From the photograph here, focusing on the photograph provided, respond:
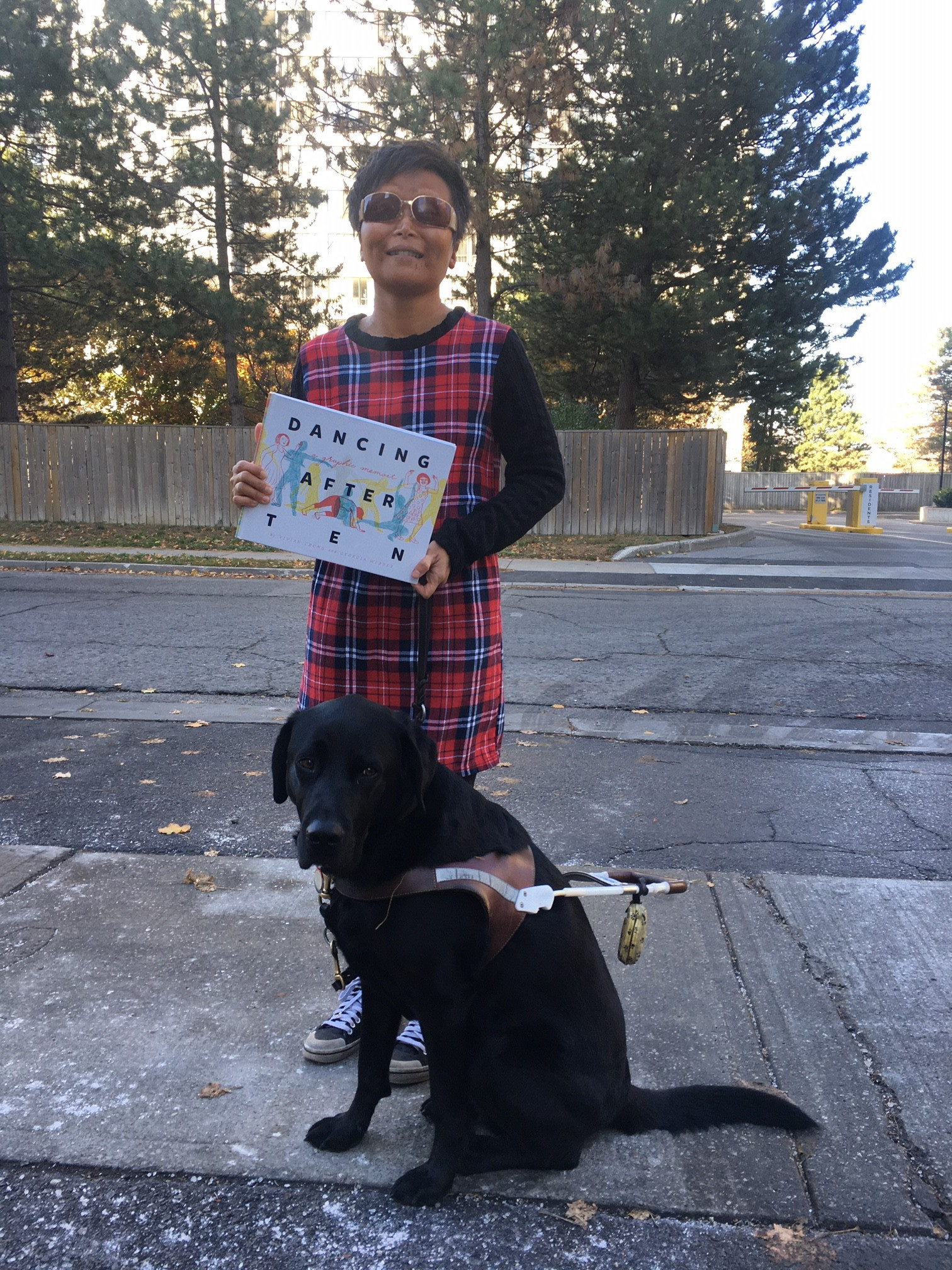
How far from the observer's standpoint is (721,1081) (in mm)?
2312

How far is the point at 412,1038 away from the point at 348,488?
1.40 metres

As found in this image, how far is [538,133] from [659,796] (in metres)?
16.1

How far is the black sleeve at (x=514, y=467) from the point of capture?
2.17 m

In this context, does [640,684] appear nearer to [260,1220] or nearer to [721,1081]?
[721,1081]

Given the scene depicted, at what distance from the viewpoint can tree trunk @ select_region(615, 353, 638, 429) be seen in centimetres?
2155

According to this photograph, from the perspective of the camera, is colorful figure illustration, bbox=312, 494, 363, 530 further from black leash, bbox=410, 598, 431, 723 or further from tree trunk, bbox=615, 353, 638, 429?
tree trunk, bbox=615, 353, 638, 429

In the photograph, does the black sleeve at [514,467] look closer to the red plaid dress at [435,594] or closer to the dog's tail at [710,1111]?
the red plaid dress at [435,594]

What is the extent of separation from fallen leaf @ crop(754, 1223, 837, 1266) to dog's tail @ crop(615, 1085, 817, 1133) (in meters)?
0.26

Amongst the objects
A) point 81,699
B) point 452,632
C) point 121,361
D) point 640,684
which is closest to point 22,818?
point 81,699

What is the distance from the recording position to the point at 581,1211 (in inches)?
74.5

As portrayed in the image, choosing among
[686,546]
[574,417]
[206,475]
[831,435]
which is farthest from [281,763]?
[831,435]

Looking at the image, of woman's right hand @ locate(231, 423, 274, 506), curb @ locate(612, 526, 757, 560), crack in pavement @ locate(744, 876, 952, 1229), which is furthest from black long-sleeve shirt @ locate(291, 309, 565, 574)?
curb @ locate(612, 526, 757, 560)

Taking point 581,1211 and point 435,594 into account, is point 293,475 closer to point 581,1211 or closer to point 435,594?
point 435,594

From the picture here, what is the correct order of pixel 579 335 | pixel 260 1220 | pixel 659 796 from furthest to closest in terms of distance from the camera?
1. pixel 579 335
2. pixel 659 796
3. pixel 260 1220
